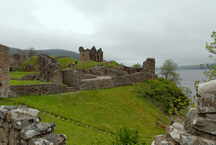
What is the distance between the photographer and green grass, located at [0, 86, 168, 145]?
1193 cm

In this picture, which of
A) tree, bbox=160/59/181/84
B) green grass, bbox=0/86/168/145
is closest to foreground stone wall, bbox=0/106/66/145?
green grass, bbox=0/86/168/145

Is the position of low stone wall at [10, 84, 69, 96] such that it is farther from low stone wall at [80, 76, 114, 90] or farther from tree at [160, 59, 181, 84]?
tree at [160, 59, 181, 84]

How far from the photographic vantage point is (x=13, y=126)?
183 inches

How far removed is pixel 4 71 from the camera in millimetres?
14750

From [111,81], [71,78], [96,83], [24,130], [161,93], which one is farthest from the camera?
[161,93]

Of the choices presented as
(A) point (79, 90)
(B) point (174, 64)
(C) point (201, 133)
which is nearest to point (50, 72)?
(A) point (79, 90)

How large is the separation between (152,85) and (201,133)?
26886mm

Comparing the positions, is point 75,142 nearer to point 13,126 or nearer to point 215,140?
point 13,126

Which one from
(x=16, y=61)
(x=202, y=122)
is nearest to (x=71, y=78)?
(x=202, y=122)

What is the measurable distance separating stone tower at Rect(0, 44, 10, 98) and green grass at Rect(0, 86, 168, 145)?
101cm

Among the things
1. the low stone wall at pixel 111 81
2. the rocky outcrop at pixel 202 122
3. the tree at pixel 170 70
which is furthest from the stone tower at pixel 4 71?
the tree at pixel 170 70

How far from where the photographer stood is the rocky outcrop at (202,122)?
127 inches

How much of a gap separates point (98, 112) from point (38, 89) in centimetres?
702

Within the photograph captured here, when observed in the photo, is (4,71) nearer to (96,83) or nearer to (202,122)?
(96,83)
